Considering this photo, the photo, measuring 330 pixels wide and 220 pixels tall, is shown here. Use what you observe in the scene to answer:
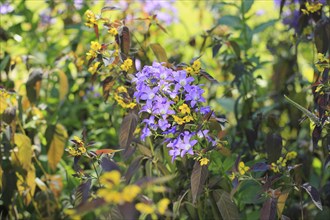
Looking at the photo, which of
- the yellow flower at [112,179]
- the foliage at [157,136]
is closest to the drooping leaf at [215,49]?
the foliage at [157,136]

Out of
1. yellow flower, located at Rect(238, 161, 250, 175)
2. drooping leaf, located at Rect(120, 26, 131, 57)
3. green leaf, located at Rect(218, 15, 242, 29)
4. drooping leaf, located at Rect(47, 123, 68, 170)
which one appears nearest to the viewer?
yellow flower, located at Rect(238, 161, 250, 175)

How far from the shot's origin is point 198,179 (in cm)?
175

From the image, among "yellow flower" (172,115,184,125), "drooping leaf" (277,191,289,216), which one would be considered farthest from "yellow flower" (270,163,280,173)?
"yellow flower" (172,115,184,125)

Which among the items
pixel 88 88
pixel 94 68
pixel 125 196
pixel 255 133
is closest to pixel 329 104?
pixel 255 133

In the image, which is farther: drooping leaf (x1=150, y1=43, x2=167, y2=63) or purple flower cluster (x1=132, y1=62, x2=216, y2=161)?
drooping leaf (x1=150, y1=43, x2=167, y2=63)

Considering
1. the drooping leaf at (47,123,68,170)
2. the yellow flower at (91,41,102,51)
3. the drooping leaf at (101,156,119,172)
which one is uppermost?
the yellow flower at (91,41,102,51)

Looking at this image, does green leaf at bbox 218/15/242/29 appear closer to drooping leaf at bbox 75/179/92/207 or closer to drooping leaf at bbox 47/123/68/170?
drooping leaf at bbox 47/123/68/170

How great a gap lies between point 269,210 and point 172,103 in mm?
390

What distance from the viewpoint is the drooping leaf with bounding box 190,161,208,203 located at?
1743mm

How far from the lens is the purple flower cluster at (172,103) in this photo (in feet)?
5.56

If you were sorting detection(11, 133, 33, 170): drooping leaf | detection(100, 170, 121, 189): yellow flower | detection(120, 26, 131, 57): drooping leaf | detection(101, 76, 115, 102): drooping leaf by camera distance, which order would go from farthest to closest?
detection(11, 133, 33, 170): drooping leaf < detection(101, 76, 115, 102): drooping leaf < detection(120, 26, 131, 57): drooping leaf < detection(100, 170, 121, 189): yellow flower

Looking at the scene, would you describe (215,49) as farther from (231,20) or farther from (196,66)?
(196,66)

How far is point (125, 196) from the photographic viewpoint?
3.45ft

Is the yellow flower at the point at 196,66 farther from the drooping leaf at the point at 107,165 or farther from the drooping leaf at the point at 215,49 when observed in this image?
the drooping leaf at the point at 215,49
